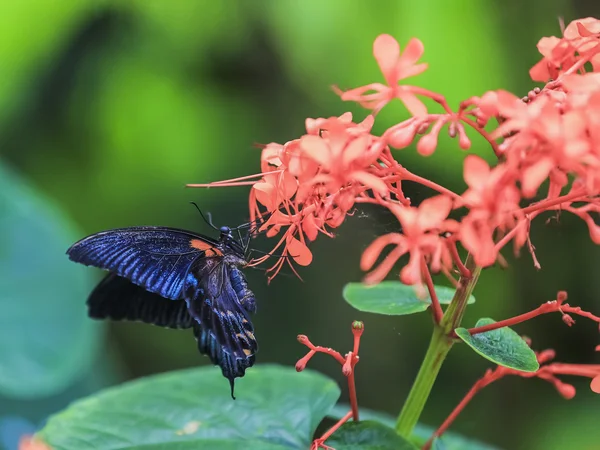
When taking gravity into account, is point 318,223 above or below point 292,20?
below

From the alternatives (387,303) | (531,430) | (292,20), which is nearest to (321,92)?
(292,20)

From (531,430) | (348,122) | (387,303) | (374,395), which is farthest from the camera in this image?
(374,395)

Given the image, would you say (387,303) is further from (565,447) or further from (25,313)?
(565,447)

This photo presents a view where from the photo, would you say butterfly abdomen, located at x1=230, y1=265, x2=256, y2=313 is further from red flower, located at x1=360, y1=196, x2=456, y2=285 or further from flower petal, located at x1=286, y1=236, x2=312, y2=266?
red flower, located at x1=360, y1=196, x2=456, y2=285

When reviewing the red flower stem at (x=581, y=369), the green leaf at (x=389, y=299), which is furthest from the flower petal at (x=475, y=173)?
the red flower stem at (x=581, y=369)

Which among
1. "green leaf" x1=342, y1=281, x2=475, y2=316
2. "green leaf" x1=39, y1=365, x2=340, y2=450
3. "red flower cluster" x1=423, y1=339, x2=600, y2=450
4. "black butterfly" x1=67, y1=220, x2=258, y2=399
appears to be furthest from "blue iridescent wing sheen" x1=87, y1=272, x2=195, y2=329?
"red flower cluster" x1=423, y1=339, x2=600, y2=450

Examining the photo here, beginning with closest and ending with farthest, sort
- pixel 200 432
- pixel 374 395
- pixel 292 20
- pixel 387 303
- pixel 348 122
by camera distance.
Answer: pixel 348 122
pixel 387 303
pixel 200 432
pixel 292 20
pixel 374 395

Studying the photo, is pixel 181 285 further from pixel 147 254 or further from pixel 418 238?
pixel 418 238

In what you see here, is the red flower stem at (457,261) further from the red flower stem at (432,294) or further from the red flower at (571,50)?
the red flower at (571,50)
